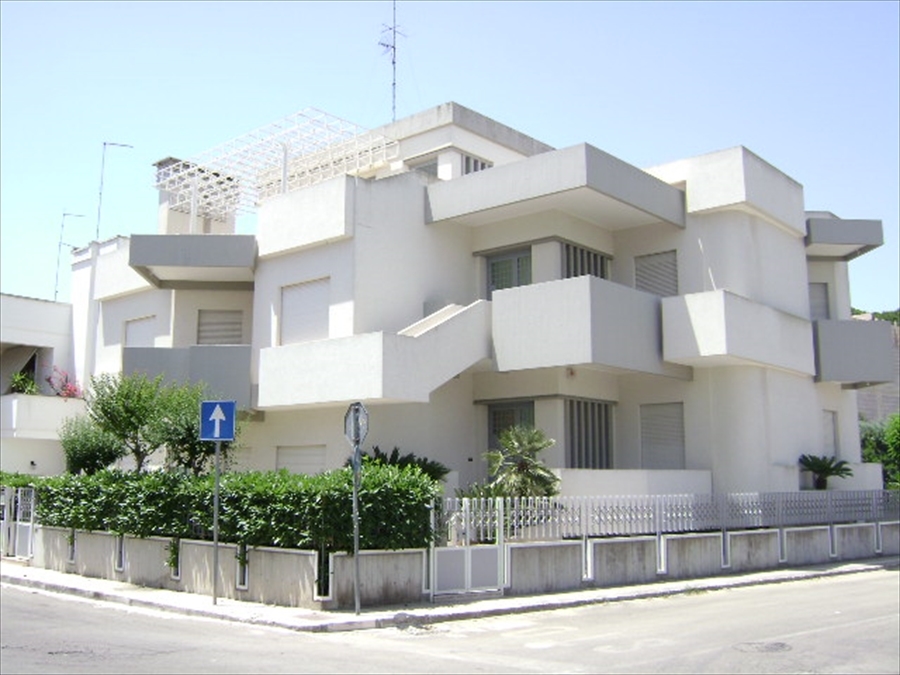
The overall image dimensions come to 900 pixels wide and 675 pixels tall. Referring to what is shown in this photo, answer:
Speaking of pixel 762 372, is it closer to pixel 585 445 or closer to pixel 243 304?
pixel 585 445

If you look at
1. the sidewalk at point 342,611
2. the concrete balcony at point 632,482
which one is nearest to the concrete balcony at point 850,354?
the concrete balcony at point 632,482

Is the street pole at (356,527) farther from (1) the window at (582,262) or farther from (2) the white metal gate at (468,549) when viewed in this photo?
(1) the window at (582,262)

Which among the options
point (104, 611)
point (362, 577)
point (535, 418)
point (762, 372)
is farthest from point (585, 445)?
point (104, 611)

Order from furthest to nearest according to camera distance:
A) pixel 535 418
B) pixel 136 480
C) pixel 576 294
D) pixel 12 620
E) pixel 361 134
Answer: pixel 361 134 < pixel 535 418 < pixel 576 294 < pixel 136 480 < pixel 12 620

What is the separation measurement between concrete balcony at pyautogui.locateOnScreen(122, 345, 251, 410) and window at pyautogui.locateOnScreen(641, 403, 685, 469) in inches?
391

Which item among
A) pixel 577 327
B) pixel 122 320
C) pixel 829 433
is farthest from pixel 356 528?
pixel 829 433

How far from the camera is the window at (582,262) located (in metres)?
22.2

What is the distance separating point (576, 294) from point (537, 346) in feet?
4.73

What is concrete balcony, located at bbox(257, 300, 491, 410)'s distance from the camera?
1866cm

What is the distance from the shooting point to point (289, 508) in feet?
44.4

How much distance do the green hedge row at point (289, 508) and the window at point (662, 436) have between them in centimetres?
984

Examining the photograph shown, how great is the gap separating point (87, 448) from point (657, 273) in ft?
50.2

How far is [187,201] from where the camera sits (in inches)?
1102

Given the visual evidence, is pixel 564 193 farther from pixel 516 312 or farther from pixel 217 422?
pixel 217 422
